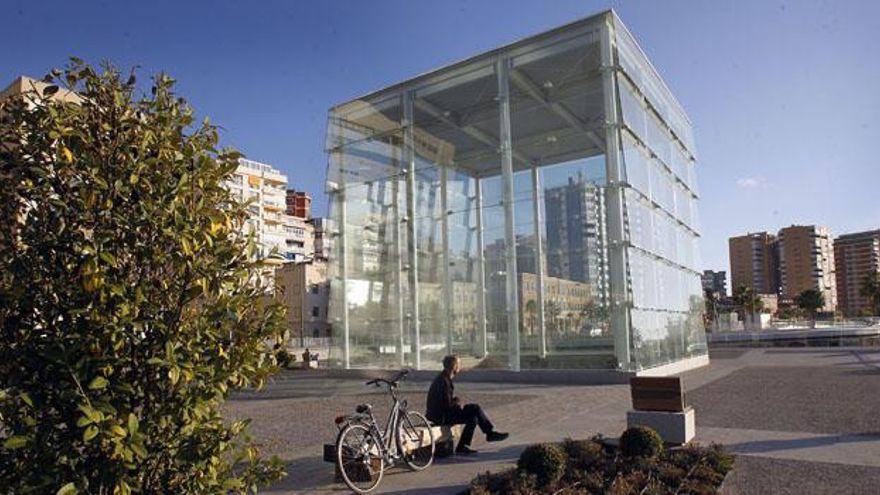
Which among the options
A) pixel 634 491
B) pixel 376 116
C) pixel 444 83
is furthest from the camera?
pixel 376 116

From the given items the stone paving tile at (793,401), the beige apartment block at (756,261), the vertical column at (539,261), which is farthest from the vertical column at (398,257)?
the beige apartment block at (756,261)

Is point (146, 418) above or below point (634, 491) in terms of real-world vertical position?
above

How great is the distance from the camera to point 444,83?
2619 cm

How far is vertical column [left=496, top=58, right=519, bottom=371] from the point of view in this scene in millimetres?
24214

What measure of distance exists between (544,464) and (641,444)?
4.83 feet

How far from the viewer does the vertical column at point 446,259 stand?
1029 inches

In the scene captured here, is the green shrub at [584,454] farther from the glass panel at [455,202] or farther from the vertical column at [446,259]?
the vertical column at [446,259]

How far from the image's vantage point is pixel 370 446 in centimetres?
727

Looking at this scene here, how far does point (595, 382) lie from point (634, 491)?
47.1ft

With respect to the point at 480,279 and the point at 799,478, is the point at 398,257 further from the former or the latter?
the point at 799,478

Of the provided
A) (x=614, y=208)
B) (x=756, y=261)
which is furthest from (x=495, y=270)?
(x=756, y=261)

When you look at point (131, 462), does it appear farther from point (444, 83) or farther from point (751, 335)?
point (751, 335)

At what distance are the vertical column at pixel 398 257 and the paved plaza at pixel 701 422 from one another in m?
3.99

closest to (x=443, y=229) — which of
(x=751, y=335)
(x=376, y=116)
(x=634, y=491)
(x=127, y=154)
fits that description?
(x=376, y=116)
